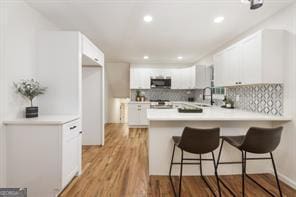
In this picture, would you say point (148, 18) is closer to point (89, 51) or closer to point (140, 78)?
point (89, 51)

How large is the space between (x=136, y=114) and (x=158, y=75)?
5.59ft

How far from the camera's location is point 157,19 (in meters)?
3.06

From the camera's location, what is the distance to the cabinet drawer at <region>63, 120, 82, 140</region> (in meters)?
2.27

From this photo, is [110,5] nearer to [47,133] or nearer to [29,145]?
[47,133]

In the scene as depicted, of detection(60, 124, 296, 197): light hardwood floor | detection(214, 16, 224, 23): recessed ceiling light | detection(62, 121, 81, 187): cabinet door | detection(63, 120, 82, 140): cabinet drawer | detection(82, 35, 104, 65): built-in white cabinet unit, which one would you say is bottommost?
detection(60, 124, 296, 197): light hardwood floor

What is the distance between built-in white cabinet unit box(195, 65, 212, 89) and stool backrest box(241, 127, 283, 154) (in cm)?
304

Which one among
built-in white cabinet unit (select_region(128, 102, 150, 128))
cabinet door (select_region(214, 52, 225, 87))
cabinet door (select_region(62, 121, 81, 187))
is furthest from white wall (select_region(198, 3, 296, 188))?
built-in white cabinet unit (select_region(128, 102, 150, 128))

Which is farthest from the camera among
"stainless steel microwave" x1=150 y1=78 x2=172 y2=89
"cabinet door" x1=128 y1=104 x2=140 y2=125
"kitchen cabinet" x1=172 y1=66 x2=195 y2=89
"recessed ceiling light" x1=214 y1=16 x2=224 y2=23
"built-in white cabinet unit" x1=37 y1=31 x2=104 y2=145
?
"kitchen cabinet" x1=172 y1=66 x2=195 y2=89

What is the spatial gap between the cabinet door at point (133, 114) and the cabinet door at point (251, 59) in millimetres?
4143

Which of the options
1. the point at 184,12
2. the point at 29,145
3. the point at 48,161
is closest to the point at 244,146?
the point at 184,12

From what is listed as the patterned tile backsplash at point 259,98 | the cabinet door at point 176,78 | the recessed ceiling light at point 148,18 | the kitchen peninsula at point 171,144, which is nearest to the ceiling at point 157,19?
the recessed ceiling light at point 148,18

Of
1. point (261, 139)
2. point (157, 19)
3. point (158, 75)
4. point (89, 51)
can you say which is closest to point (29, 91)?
point (89, 51)

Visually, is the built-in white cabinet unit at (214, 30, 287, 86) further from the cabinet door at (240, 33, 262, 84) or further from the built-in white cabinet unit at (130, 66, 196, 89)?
the built-in white cabinet unit at (130, 66, 196, 89)

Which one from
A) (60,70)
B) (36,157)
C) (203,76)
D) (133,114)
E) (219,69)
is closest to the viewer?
(36,157)
